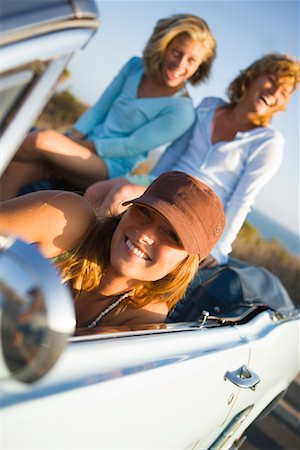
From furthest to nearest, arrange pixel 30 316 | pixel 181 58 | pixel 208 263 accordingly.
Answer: pixel 181 58 → pixel 208 263 → pixel 30 316

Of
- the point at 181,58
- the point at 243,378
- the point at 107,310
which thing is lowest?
the point at 107,310

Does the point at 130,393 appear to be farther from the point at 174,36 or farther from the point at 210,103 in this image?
the point at 210,103

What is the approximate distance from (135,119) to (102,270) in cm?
144

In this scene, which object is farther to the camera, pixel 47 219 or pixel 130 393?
pixel 47 219

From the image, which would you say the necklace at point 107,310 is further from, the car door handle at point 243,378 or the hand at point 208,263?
the hand at point 208,263

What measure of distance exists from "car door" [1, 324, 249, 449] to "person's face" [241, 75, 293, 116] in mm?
1729

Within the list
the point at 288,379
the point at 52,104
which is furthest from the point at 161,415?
the point at 52,104

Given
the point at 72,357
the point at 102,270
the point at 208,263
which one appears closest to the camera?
the point at 72,357

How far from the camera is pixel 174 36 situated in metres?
3.13

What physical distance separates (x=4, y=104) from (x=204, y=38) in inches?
91.6

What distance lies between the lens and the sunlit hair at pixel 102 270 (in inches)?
75.9

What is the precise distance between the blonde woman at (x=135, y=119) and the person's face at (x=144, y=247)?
3.46 feet

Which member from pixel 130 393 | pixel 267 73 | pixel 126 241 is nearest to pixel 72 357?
pixel 130 393

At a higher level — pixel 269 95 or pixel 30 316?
pixel 269 95
